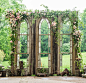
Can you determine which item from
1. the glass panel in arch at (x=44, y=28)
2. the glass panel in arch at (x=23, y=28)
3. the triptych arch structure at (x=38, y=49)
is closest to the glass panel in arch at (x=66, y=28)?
the triptych arch structure at (x=38, y=49)

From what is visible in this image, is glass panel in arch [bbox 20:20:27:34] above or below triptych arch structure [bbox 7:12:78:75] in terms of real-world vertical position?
above

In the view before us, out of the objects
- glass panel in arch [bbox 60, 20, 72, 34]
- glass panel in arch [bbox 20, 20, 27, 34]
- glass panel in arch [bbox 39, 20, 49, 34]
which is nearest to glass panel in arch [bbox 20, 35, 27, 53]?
glass panel in arch [bbox 20, 20, 27, 34]

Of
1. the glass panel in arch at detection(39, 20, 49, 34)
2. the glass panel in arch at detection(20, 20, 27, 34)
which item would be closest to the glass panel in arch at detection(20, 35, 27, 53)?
the glass panel in arch at detection(20, 20, 27, 34)

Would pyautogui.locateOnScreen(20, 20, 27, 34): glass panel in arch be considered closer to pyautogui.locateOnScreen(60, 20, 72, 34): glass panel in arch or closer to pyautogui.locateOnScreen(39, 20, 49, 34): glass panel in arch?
pyautogui.locateOnScreen(39, 20, 49, 34): glass panel in arch

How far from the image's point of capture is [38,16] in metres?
6.48

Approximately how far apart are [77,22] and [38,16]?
1.55 metres

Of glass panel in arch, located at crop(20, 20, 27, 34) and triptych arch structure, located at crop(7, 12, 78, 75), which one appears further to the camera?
glass panel in arch, located at crop(20, 20, 27, 34)

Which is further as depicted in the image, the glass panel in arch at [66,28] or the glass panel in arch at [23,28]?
the glass panel in arch at [23,28]

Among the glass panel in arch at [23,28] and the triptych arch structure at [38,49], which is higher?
the glass panel in arch at [23,28]

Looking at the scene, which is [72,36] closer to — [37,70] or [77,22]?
[77,22]

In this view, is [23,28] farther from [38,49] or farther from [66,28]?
[66,28]

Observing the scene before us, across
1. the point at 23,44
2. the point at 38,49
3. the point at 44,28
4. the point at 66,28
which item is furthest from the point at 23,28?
the point at 66,28

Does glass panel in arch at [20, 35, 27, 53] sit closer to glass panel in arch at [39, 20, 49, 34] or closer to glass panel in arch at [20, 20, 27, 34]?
glass panel in arch at [20, 20, 27, 34]

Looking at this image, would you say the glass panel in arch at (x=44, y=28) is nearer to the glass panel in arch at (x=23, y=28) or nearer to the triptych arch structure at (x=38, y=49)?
the triptych arch structure at (x=38, y=49)
